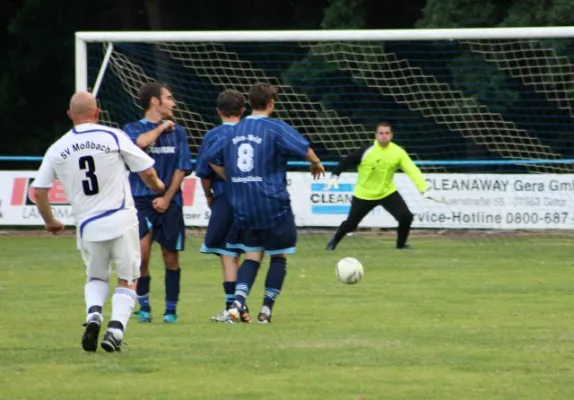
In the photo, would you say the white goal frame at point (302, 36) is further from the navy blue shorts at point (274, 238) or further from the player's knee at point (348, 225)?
the navy blue shorts at point (274, 238)

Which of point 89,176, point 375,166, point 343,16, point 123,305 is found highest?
point 343,16

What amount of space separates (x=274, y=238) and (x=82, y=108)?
93.1 inches

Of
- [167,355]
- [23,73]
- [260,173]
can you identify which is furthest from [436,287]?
[23,73]

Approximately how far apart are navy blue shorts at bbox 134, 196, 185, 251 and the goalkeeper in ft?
30.6

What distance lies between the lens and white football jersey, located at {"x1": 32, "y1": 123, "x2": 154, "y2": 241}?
900 cm

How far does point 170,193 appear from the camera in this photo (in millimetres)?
11023

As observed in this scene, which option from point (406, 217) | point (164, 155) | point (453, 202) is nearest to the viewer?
point (164, 155)

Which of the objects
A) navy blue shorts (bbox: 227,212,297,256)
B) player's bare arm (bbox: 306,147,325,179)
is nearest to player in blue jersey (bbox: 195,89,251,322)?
navy blue shorts (bbox: 227,212,297,256)

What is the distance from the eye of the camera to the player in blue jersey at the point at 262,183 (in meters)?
10.8

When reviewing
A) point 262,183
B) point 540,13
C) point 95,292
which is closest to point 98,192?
point 95,292

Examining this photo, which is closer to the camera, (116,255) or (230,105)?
(116,255)

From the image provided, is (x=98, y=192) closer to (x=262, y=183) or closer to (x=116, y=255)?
(x=116, y=255)

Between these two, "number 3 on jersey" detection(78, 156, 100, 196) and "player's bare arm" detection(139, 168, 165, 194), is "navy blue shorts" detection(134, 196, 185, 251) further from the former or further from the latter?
"number 3 on jersey" detection(78, 156, 100, 196)

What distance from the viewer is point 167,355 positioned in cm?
898
